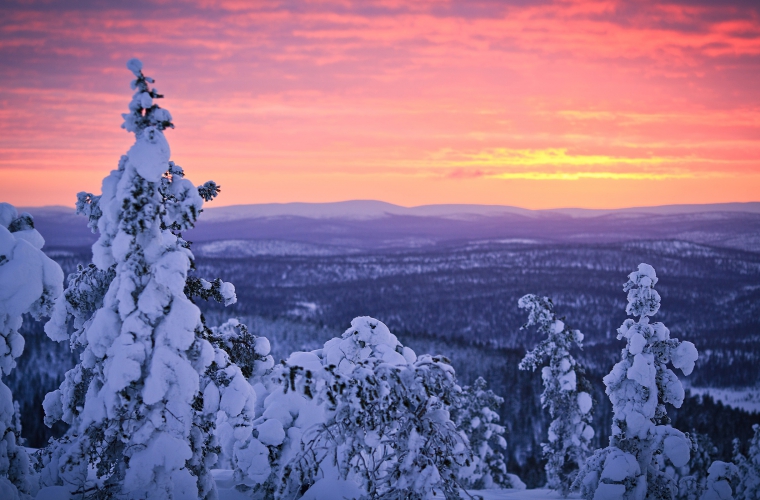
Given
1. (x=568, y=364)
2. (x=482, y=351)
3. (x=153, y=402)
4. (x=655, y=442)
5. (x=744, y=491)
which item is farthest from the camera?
(x=482, y=351)

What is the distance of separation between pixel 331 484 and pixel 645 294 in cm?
1038

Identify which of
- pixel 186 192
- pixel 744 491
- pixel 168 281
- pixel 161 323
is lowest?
pixel 744 491

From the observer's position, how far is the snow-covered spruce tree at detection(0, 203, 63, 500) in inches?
336

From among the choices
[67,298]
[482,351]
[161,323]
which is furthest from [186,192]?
[482,351]

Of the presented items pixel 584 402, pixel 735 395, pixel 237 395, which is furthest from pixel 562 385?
pixel 735 395

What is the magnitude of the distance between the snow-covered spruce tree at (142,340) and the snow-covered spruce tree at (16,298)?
592 mm

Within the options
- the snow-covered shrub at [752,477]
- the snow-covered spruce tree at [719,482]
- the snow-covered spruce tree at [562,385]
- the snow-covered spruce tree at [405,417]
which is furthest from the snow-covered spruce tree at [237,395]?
the snow-covered shrub at [752,477]

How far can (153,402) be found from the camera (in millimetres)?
8844

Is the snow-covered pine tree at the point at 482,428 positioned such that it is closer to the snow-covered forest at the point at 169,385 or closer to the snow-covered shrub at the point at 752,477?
the snow-covered shrub at the point at 752,477

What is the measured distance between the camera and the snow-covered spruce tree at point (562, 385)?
2225cm

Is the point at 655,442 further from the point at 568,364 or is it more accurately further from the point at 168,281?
the point at 168,281

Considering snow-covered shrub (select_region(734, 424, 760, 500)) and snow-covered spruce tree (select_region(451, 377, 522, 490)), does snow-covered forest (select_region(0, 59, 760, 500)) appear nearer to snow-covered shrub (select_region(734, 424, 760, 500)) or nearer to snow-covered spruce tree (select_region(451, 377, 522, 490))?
snow-covered shrub (select_region(734, 424, 760, 500))

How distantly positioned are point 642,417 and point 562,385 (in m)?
7.66

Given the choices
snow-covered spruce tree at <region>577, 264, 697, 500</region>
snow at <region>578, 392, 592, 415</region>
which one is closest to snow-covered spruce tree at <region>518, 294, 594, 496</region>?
snow at <region>578, 392, 592, 415</region>
